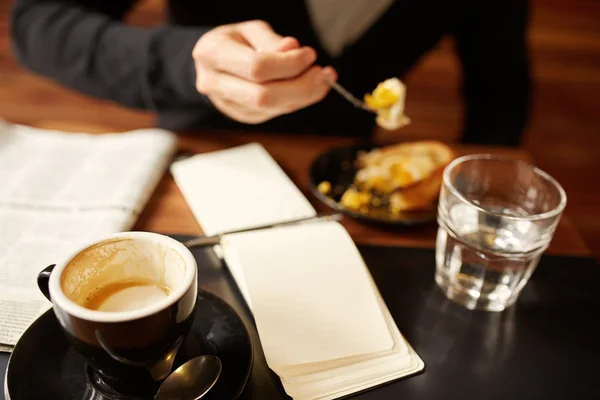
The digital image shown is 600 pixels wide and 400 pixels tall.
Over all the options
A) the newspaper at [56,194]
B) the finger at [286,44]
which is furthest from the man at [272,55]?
the newspaper at [56,194]

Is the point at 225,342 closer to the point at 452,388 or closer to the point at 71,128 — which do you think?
the point at 452,388

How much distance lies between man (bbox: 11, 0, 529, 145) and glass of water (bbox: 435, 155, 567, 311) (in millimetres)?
210

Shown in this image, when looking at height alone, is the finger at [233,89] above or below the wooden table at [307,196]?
above

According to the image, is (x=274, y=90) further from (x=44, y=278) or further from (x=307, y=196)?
(x=44, y=278)

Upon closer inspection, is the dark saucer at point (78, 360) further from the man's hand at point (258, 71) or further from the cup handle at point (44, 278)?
the man's hand at point (258, 71)

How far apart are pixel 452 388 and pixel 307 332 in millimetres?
141

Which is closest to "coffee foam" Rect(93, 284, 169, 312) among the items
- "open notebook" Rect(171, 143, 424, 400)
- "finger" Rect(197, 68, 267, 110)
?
"open notebook" Rect(171, 143, 424, 400)

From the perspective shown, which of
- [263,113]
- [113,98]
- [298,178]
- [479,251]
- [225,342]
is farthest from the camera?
[113,98]

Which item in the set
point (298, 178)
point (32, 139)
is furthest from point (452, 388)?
point (32, 139)

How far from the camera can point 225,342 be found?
465mm

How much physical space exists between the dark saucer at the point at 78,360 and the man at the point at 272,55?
27 cm

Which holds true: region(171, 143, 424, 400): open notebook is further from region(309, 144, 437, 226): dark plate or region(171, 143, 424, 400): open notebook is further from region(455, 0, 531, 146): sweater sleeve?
region(455, 0, 531, 146): sweater sleeve

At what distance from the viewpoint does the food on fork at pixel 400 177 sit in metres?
0.73

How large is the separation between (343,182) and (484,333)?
314 millimetres
